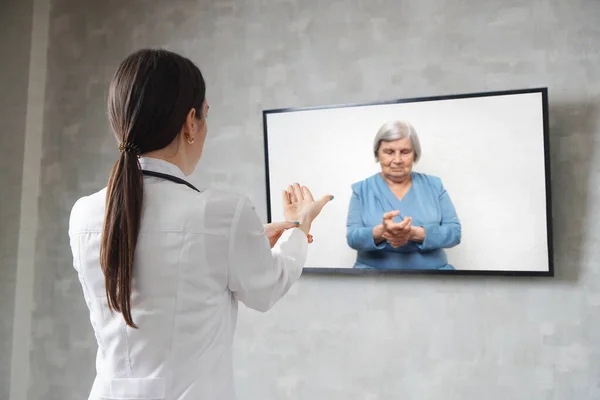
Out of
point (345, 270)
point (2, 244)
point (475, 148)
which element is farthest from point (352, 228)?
point (2, 244)

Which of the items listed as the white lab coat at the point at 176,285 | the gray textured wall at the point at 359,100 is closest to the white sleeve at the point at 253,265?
the white lab coat at the point at 176,285

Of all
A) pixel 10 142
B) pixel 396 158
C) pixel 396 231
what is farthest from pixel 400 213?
pixel 10 142

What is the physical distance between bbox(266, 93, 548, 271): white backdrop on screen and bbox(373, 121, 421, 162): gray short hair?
0.06 feet

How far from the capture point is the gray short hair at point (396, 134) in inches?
74.2

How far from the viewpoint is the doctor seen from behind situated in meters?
0.88

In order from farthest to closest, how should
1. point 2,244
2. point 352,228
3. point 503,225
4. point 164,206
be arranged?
point 2,244 < point 352,228 < point 503,225 < point 164,206

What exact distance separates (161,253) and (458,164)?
4.04 ft

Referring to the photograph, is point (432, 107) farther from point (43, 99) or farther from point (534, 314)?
point (43, 99)

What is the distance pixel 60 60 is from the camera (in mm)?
2467

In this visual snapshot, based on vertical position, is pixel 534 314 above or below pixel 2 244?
below

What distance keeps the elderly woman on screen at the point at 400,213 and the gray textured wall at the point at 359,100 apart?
10cm

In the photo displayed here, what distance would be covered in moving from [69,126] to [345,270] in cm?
139

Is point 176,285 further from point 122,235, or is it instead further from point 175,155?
point 175,155

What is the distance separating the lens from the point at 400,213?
1897 millimetres
